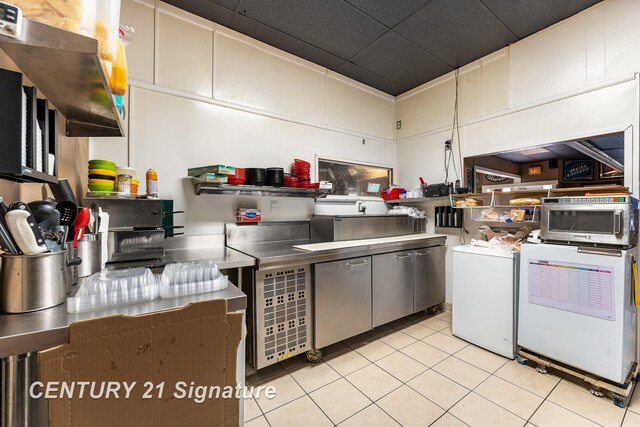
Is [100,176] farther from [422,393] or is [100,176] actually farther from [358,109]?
[358,109]

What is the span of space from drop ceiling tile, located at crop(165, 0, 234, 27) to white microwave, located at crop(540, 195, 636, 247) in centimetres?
330

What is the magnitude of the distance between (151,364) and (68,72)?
109 centimetres

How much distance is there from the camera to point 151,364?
0.79 m

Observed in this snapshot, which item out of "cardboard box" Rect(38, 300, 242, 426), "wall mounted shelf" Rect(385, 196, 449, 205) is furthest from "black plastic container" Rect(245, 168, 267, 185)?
"wall mounted shelf" Rect(385, 196, 449, 205)

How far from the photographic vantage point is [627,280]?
192cm

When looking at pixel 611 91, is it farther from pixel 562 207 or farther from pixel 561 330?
pixel 561 330

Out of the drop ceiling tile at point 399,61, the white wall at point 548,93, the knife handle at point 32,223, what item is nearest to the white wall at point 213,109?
the drop ceiling tile at point 399,61

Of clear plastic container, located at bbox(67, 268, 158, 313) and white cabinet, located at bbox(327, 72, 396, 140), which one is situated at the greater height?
white cabinet, located at bbox(327, 72, 396, 140)

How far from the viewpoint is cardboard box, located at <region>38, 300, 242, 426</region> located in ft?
2.31

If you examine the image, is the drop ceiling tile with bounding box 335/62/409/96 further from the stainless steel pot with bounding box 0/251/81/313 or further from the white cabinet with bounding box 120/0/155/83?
the stainless steel pot with bounding box 0/251/81/313

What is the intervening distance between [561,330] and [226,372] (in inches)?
102

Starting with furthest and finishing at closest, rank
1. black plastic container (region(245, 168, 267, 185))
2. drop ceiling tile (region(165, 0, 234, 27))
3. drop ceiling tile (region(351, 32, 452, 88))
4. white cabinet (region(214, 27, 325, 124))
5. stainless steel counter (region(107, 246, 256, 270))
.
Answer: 1. drop ceiling tile (region(351, 32, 452, 88))
2. white cabinet (region(214, 27, 325, 124))
3. black plastic container (region(245, 168, 267, 185))
4. drop ceiling tile (region(165, 0, 234, 27))
5. stainless steel counter (region(107, 246, 256, 270))

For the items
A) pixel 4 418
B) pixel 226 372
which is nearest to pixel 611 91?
pixel 226 372

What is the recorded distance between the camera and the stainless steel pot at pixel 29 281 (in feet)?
2.79
